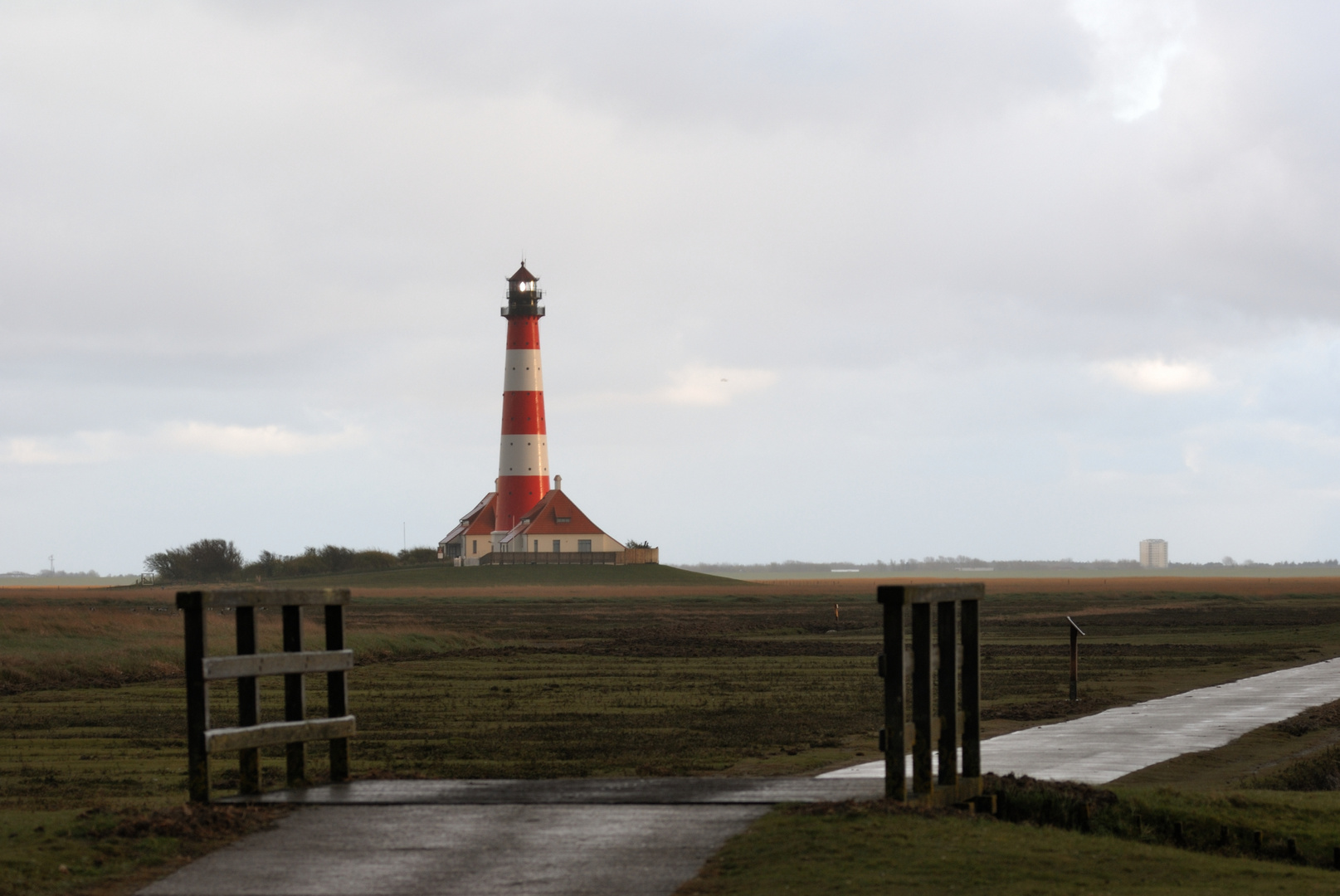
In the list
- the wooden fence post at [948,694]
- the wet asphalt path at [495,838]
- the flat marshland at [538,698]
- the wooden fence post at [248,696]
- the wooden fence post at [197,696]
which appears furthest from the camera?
the flat marshland at [538,698]

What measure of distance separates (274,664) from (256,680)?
0.58ft

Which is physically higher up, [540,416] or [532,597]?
[540,416]

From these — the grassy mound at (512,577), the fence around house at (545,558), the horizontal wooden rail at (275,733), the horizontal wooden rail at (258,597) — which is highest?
the horizontal wooden rail at (258,597)

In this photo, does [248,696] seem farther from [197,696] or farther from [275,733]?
[197,696]

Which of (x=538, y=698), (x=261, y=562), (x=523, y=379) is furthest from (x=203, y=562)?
(x=538, y=698)

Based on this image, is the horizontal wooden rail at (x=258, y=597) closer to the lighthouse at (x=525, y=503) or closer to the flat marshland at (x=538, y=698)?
the flat marshland at (x=538, y=698)

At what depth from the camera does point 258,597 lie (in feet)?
36.6

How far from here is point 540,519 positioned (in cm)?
9794

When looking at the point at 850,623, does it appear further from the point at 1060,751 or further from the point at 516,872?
the point at 516,872

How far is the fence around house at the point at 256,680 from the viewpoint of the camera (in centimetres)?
1059

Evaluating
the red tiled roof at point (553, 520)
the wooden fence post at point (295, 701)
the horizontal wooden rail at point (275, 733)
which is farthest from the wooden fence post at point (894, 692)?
the red tiled roof at point (553, 520)

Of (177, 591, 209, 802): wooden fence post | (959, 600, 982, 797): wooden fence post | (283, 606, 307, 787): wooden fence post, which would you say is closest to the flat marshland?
(177, 591, 209, 802): wooden fence post

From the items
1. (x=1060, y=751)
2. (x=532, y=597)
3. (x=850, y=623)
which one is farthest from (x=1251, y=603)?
(x=1060, y=751)

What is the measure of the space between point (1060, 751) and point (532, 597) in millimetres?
62179
